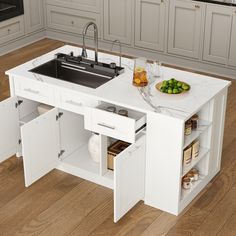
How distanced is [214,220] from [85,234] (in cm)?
79

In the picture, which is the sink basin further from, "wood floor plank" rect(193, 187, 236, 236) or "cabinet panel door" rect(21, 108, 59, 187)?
"wood floor plank" rect(193, 187, 236, 236)

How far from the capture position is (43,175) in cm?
374

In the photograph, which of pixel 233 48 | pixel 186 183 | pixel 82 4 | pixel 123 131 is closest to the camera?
pixel 123 131

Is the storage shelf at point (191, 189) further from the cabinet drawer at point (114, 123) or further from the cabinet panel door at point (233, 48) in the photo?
the cabinet panel door at point (233, 48)

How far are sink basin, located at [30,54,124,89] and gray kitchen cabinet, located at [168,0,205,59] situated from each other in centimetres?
184

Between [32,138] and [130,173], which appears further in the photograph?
[32,138]

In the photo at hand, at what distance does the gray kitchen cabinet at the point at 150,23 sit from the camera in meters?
5.52

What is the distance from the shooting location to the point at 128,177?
128 inches

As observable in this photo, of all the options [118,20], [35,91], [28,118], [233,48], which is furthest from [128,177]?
[118,20]

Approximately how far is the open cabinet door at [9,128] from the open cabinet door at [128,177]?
98 cm

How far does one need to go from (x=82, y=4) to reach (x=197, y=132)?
9.78 feet

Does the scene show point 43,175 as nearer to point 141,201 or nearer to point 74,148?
point 74,148

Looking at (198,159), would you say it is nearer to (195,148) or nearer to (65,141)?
(195,148)

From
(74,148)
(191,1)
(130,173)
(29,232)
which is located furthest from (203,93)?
(191,1)
